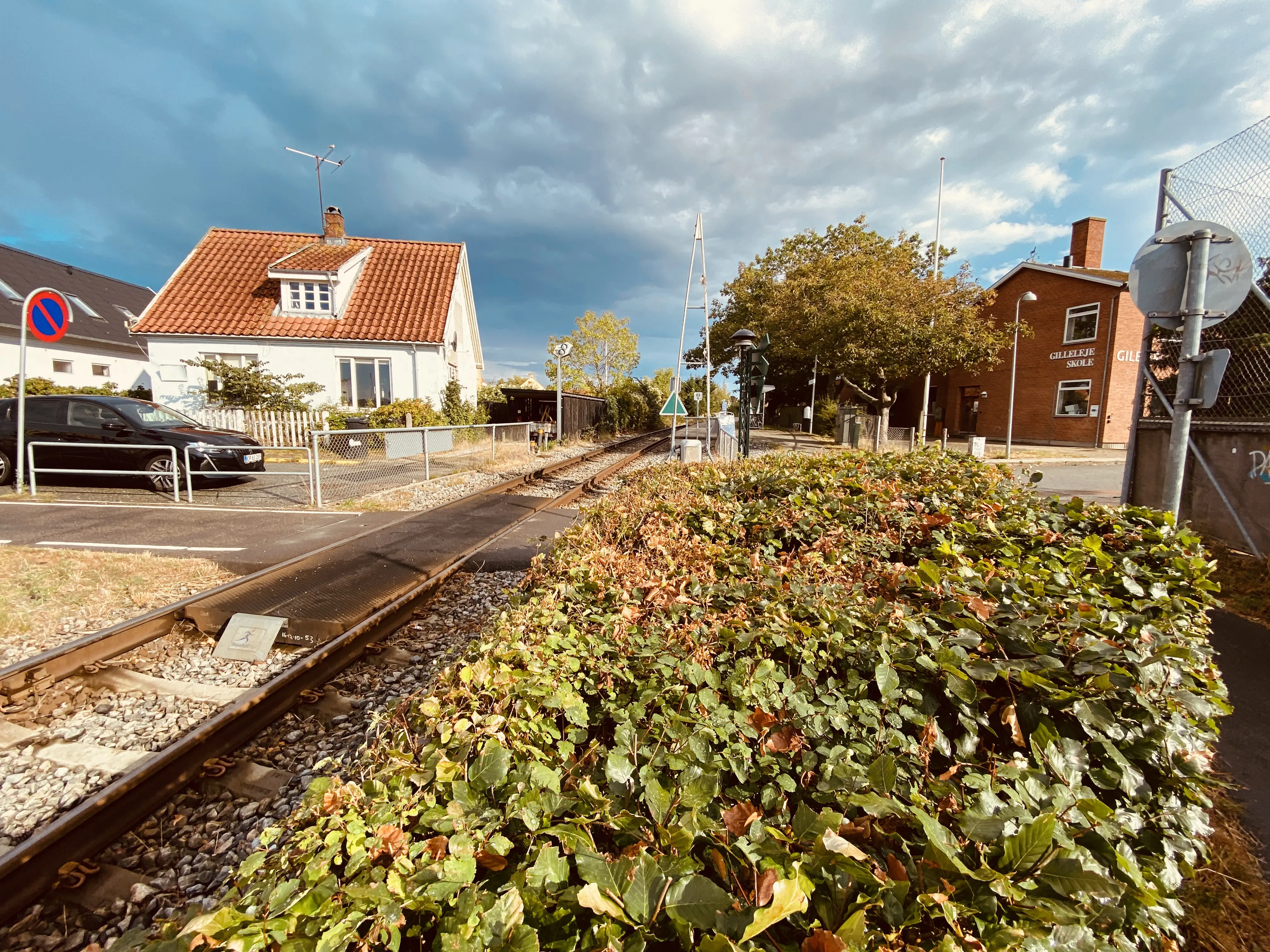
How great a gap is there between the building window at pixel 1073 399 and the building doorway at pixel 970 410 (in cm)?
502

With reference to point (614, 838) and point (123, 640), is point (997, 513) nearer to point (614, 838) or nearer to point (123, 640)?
point (614, 838)

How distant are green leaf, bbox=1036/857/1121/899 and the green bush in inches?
799

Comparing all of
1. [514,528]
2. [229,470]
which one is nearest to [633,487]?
[514,528]

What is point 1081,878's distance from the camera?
95 centimetres

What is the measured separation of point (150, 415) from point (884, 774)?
14.0 metres

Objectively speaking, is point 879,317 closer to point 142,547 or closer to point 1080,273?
point 1080,273

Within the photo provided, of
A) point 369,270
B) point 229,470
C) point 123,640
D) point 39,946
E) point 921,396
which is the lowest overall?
point 39,946

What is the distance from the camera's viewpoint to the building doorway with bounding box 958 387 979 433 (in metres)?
31.8

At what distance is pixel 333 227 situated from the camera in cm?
2531

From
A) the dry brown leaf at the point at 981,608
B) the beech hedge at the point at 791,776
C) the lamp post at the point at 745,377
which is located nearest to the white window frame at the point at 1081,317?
the lamp post at the point at 745,377

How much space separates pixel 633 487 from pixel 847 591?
3.33 m

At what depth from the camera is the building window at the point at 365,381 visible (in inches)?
860

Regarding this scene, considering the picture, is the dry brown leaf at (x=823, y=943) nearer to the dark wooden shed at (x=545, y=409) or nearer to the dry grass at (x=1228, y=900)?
the dry grass at (x=1228, y=900)

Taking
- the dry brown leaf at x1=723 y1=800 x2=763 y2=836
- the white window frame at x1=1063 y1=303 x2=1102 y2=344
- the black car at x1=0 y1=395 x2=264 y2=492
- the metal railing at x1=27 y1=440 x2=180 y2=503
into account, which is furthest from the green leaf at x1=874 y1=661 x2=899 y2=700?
the white window frame at x1=1063 y1=303 x2=1102 y2=344
